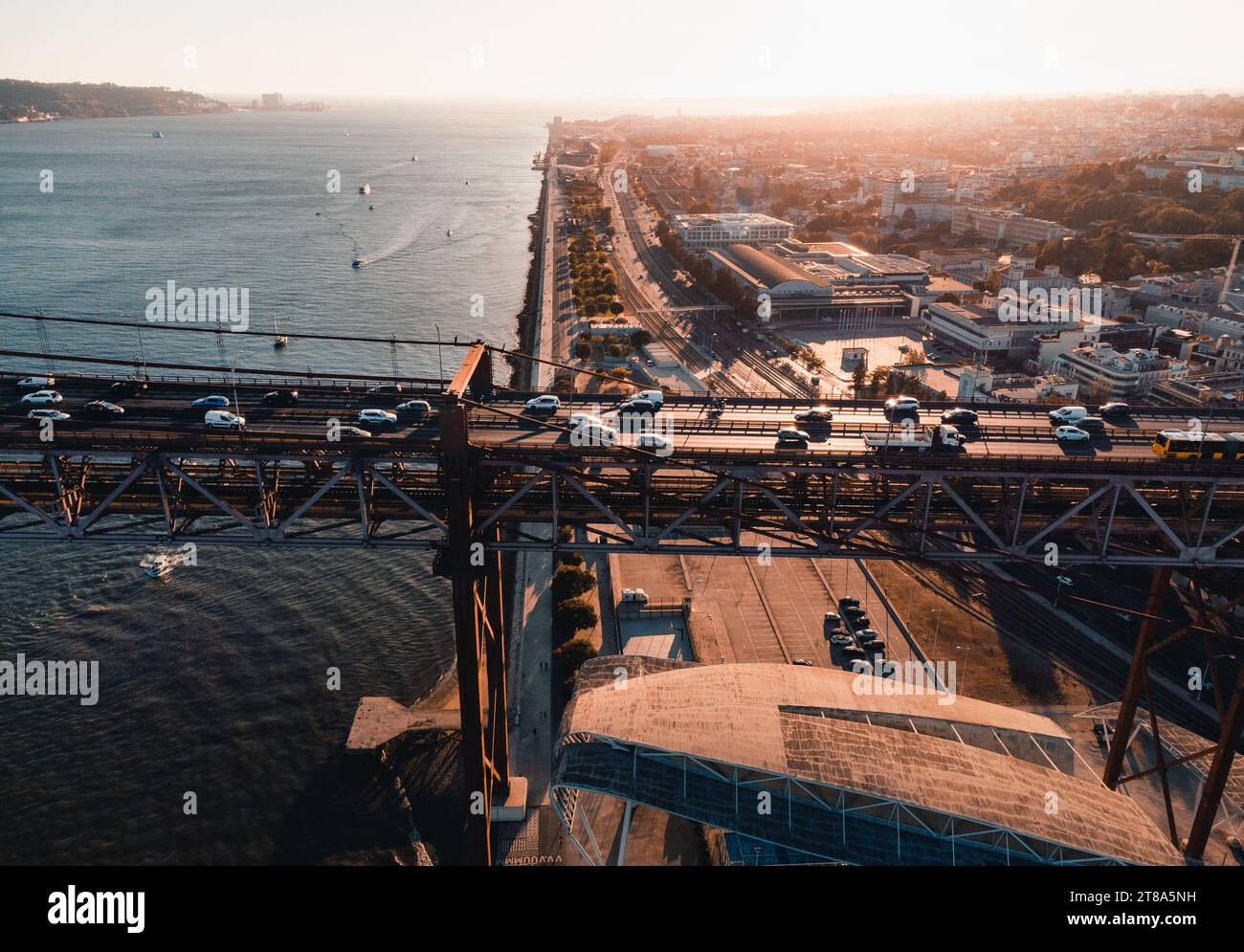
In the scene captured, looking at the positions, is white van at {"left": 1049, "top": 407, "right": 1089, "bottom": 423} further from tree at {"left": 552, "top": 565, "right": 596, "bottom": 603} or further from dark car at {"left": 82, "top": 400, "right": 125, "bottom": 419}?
dark car at {"left": 82, "top": 400, "right": 125, "bottom": 419}

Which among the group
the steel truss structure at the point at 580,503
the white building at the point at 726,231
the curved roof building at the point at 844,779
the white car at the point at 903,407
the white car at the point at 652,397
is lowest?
the curved roof building at the point at 844,779

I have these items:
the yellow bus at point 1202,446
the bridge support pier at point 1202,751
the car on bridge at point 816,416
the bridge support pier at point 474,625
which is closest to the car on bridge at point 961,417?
the car on bridge at point 816,416

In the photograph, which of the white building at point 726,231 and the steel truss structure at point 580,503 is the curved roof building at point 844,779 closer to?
the steel truss structure at point 580,503

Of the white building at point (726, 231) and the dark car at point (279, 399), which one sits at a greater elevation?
the white building at point (726, 231)

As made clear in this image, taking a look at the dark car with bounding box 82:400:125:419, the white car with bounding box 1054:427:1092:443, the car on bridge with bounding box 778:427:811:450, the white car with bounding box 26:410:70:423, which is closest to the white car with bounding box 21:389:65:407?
the white car with bounding box 26:410:70:423

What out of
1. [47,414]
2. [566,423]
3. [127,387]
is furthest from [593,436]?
[127,387]

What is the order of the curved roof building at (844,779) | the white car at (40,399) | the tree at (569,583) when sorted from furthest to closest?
the tree at (569,583) < the white car at (40,399) < the curved roof building at (844,779)

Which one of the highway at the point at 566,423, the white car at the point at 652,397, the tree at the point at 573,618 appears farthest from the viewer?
the tree at the point at 573,618
